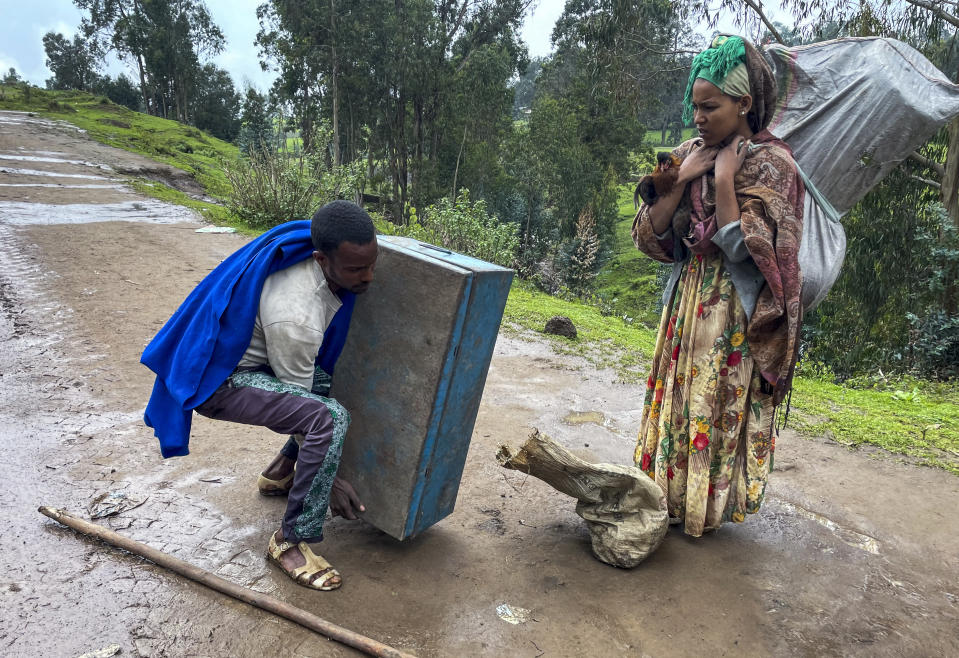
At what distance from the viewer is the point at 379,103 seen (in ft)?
80.0

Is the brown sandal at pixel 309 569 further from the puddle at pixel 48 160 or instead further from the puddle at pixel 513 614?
the puddle at pixel 48 160

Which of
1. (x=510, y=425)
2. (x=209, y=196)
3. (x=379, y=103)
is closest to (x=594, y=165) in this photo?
(x=379, y=103)

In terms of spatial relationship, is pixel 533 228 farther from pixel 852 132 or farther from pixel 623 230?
pixel 852 132

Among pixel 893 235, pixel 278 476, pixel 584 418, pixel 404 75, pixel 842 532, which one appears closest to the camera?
pixel 278 476

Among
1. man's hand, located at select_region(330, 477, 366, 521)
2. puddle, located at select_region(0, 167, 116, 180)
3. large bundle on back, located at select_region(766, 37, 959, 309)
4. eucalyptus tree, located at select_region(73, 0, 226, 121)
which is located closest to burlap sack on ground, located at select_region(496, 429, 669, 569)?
man's hand, located at select_region(330, 477, 366, 521)

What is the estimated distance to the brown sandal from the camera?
6.82ft

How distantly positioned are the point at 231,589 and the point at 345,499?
1.50ft

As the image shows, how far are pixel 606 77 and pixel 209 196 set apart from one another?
8701mm

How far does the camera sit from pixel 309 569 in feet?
6.89

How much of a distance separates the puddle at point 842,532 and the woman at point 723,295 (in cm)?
61

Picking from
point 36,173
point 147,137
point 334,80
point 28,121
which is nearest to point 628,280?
point 334,80

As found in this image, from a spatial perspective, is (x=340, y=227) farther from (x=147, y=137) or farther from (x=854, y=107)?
(x=147, y=137)

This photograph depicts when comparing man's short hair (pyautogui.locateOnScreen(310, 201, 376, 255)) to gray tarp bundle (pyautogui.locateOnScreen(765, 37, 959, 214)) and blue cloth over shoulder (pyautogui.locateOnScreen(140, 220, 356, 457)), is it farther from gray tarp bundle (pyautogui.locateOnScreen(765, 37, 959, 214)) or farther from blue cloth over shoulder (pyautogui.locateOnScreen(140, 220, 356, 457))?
gray tarp bundle (pyautogui.locateOnScreen(765, 37, 959, 214))

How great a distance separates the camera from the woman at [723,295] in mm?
2152
